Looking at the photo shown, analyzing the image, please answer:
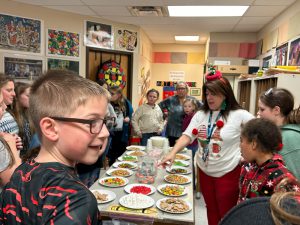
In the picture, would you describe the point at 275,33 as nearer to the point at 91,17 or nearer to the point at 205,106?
the point at 205,106

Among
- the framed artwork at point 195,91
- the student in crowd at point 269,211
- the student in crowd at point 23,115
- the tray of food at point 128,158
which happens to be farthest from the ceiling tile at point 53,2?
the framed artwork at point 195,91

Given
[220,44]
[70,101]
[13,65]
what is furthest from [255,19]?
[70,101]

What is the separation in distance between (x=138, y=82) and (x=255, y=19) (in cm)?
247

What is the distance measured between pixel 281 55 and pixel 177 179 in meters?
2.59

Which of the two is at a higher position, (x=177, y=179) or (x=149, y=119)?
(x=149, y=119)

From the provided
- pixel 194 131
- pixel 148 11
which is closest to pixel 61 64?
pixel 148 11

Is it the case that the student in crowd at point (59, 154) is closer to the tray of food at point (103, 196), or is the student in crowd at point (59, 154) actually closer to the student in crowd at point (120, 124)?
the tray of food at point (103, 196)

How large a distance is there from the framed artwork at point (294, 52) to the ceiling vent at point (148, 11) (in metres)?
1.85

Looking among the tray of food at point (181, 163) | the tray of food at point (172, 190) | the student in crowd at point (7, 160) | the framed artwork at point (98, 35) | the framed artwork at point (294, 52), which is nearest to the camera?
the student in crowd at point (7, 160)

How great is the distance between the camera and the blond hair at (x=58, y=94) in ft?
2.25

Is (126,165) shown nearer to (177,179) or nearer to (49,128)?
(177,179)

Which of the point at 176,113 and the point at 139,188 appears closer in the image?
the point at 139,188

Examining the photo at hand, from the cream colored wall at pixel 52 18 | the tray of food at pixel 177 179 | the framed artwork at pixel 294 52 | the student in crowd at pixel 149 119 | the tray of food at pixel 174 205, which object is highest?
the cream colored wall at pixel 52 18

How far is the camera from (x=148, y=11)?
3.93 m
